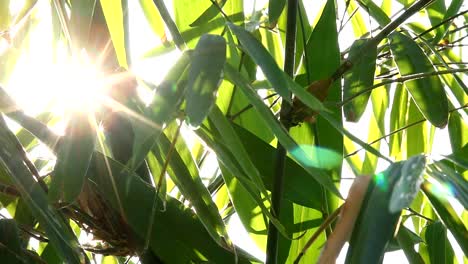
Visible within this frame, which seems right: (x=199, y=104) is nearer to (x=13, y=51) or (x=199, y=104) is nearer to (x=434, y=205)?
(x=434, y=205)

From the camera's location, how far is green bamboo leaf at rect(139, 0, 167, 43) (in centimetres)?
67

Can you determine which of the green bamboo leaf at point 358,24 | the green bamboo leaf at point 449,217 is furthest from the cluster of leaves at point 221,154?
the green bamboo leaf at point 358,24

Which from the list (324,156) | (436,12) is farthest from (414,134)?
(324,156)

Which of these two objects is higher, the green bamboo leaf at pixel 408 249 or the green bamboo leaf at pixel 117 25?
the green bamboo leaf at pixel 117 25

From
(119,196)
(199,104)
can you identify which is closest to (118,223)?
(119,196)

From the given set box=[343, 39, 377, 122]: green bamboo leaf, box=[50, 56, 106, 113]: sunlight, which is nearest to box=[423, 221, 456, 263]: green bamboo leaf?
box=[343, 39, 377, 122]: green bamboo leaf

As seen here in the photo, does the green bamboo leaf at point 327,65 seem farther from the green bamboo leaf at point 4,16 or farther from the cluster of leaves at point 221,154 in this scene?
the green bamboo leaf at point 4,16

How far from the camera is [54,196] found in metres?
0.49

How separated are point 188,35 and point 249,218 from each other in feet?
0.57

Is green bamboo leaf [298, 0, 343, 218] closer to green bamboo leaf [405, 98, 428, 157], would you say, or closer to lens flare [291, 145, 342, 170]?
lens flare [291, 145, 342, 170]

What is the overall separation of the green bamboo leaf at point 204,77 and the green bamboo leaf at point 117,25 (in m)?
0.15

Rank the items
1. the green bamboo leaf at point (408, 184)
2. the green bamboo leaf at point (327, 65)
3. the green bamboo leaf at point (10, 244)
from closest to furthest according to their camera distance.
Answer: the green bamboo leaf at point (408, 184) → the green bamboo leaf at point (10, 244) → the green bamboo leaf at point (327, 65)

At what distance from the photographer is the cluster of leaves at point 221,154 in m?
0.42

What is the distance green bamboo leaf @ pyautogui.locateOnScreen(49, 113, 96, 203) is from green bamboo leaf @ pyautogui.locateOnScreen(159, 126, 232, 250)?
3.0 inches
